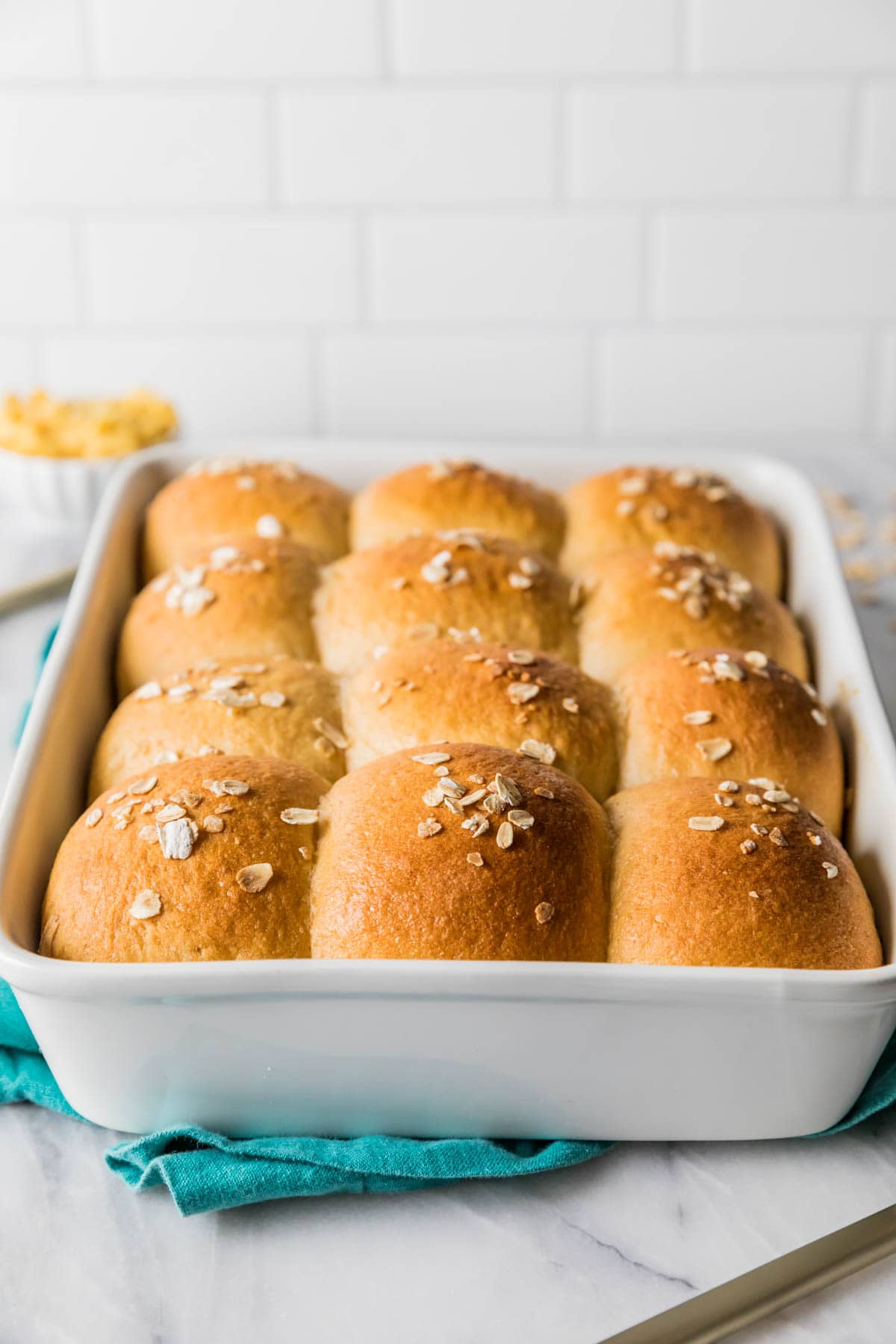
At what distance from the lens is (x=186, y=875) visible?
0.89 metres

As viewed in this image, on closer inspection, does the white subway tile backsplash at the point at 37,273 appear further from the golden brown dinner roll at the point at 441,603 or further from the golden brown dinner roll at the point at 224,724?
the golden brown dinner roll at the point at 224,724

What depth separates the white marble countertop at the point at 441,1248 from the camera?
79cm

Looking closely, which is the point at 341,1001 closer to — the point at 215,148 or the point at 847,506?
the point at 847,506

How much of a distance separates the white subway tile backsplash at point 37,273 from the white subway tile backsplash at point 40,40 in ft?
0.70

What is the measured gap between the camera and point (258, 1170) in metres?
0.85

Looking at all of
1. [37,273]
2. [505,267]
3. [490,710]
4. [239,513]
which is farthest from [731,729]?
[37,273]

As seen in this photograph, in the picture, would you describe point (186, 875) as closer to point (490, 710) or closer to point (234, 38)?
point (490, 710)

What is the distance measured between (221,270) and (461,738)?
134 cm

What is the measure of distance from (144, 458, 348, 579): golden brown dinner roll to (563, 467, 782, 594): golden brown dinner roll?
25 cm

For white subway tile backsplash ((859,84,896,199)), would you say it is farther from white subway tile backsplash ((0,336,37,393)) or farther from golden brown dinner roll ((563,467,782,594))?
white subway tile backsplash ((0,336,37,393))

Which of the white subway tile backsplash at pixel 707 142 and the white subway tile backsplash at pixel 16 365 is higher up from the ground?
the white subway tile backsplash at pixel 707 142

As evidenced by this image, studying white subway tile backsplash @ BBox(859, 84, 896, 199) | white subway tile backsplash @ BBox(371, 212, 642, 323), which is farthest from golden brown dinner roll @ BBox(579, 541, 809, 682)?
white subway tile backsplash @ BBox(859, 84, 896, 199)

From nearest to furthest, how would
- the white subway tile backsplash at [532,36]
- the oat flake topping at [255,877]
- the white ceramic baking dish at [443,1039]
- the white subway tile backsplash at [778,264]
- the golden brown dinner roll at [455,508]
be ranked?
the white ceramic baking dish at [443,1039]
the oat flake topping at [255,877]
the golden brown dinner roll at [455,508]
the white subway tile backsplash at [532,36]
the white subway tile backsplash at [778,264]

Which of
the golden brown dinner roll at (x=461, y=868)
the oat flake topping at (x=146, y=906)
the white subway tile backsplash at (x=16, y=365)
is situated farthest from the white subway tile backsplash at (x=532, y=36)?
the oat flake topping at (x=146, y=906)
